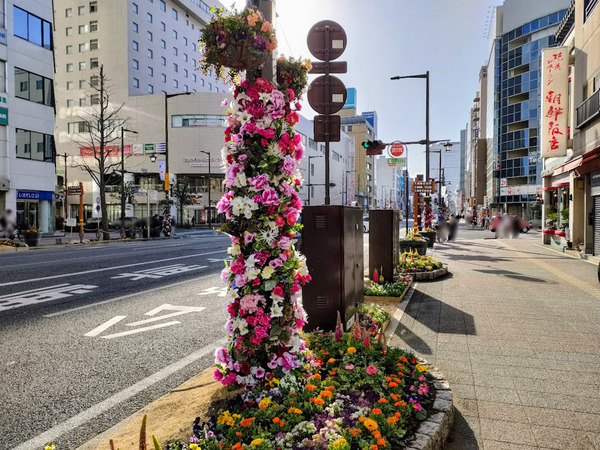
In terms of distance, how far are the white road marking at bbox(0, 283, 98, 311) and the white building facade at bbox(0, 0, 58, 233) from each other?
73.9ft

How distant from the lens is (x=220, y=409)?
317 cm

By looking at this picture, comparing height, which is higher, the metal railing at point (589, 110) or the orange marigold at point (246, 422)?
the metal railing at point (589, 110)

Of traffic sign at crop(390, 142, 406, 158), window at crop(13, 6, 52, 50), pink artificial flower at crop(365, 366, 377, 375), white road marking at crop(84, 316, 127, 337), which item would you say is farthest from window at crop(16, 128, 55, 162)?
pink artificial flower at crop(365, 366, 377, 375)

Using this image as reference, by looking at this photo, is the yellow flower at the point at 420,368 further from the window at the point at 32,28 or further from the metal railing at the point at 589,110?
the window at the point at 32,28

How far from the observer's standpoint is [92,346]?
5.43 m

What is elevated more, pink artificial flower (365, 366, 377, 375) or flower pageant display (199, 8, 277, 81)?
flower pageant display (199, 8, 277, 81)

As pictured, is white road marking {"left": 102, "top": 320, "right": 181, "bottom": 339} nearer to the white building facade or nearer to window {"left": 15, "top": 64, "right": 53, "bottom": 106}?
the white building facade

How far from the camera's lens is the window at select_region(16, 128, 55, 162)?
30.5 m

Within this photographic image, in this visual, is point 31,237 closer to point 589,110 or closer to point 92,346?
point 92,346

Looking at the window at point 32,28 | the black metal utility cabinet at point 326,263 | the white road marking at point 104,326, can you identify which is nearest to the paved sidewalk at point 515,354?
the black metal utility cabinet at point 326,263

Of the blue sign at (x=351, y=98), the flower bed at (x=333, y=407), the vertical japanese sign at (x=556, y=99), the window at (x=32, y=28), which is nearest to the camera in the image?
the flower bed at (x=333, y=407)

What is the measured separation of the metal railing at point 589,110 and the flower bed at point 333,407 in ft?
44.7

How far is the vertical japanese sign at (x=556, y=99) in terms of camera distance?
→ 17.2 meters

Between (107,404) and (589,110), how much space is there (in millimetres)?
16548
